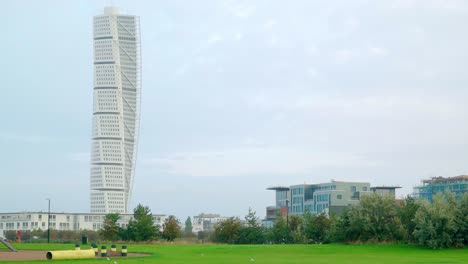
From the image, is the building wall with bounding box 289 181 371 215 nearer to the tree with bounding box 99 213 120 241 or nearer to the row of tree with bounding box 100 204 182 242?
the row of tree with bounding box 100 204 182 242

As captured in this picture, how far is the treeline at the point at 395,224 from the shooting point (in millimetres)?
60312

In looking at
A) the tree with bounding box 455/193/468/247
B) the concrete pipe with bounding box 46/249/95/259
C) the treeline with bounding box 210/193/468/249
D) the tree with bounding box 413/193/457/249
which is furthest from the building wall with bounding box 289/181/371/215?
the concrete pipe with bounding box 46/249/95/259

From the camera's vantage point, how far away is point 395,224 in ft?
225

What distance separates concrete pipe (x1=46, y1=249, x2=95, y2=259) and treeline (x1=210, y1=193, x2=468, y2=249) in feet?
93.0

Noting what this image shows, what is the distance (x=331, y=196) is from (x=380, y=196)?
388 feet

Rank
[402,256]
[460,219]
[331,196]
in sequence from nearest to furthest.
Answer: [402,256]
[460,219]
[331,196]

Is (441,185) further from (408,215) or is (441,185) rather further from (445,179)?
(408,215)

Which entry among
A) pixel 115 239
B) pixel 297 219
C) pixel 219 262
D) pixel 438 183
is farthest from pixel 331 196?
pixel 219 262

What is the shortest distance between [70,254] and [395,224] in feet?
111

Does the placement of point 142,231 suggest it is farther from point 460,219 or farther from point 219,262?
point 219,262

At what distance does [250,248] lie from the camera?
62531 millimetres

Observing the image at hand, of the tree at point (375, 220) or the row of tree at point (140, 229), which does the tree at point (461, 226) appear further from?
the row of tree at point (140, 229)

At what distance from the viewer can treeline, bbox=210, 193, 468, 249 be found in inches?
2375

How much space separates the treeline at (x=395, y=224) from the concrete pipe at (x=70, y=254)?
2835 centimetres
